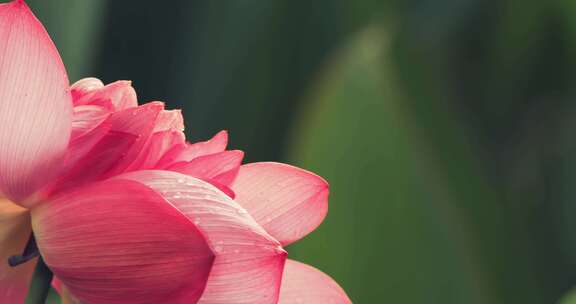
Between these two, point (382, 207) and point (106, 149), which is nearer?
point (106, 149)

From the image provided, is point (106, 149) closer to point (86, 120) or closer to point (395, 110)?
point (86, 120)

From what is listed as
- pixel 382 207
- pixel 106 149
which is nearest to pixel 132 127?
pixel 106 149

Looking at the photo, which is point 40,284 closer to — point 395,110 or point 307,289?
point 307,289

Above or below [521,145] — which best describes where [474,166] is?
above

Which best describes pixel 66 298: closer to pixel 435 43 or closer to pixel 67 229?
pixel 67 229

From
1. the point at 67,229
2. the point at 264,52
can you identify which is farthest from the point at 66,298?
the point at 264,52

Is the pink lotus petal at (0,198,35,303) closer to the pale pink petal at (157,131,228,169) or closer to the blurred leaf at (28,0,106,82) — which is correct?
the pale pink petal at (157,131,228,169)

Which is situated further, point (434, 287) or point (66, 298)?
point (434, 287)

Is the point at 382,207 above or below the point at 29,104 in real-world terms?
below
